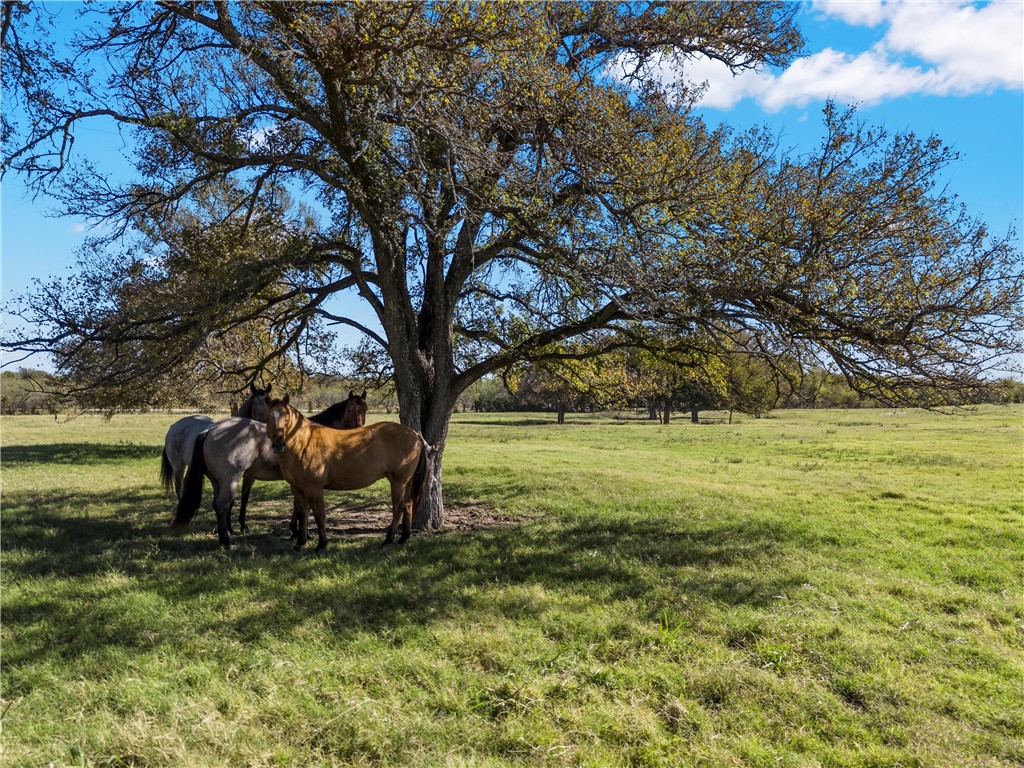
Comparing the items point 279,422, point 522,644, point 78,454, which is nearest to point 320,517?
point 279,422

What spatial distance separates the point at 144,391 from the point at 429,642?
7974mm

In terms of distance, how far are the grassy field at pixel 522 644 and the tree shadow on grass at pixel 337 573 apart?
0.04 m

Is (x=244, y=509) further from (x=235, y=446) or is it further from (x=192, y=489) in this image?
(x=235, y=446)

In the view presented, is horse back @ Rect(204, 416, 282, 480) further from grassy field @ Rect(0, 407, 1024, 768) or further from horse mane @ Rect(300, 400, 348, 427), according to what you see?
horse mane @ Rect(300, 400, 348, 427)

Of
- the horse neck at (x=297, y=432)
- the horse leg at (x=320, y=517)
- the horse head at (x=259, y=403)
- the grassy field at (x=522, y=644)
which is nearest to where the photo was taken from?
the grassy field at (x=522, y=644)

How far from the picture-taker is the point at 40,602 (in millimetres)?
6086

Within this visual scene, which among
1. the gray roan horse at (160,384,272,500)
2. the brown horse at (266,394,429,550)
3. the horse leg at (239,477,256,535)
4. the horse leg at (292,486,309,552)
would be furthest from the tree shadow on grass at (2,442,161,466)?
the brown horse at (266,394,429,550)

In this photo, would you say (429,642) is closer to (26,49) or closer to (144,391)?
(144,391)

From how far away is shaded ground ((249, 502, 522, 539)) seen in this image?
10.5 meters

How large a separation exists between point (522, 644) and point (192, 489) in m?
5.79

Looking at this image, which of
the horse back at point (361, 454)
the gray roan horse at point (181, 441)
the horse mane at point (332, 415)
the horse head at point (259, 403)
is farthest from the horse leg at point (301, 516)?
the horse mane at point (332, 415)

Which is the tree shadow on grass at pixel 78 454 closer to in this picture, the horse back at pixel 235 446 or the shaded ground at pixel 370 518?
the shaded ground at pixel 370 518

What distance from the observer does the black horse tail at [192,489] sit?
8.73 m

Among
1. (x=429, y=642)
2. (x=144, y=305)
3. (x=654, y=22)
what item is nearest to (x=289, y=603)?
(x=429, y=642)
